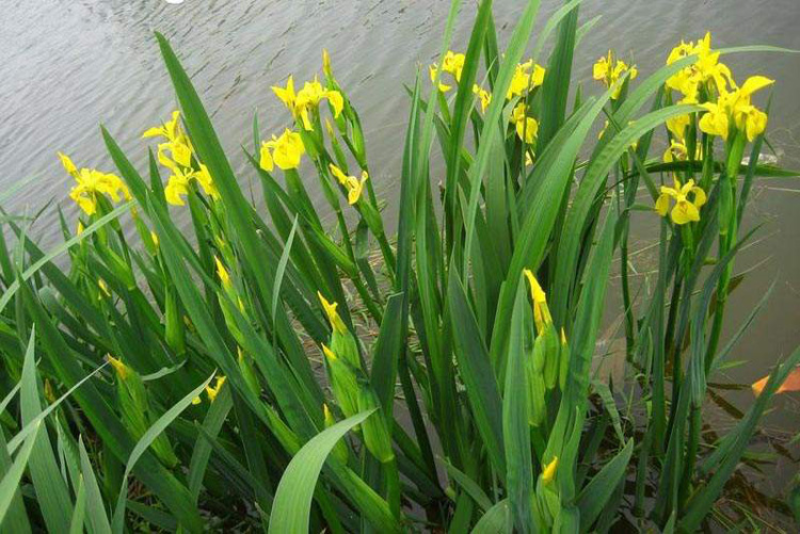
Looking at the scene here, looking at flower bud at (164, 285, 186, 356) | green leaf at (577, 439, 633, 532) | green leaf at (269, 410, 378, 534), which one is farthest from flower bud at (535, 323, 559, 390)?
flower bud at (164, 285, 186, 356)

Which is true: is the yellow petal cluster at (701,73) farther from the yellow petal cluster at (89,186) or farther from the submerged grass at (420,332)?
the yellow petal cluster at (89,186)

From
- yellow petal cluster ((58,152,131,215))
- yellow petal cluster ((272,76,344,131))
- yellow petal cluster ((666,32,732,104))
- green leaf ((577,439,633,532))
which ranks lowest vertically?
green leaf ((577,439,633,532))

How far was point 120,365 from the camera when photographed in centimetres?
94

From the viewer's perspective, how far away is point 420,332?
1.24 metres

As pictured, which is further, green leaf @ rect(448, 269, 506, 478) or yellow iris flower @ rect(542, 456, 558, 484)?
green leaf @ rect(448, 269, 506, 478)

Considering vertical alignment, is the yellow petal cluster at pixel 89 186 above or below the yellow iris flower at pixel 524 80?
above

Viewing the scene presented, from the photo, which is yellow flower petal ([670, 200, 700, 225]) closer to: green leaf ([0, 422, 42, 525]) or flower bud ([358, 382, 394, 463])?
flower bud ([358, 382, 394, 463])

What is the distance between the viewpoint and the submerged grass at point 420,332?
0.85 m

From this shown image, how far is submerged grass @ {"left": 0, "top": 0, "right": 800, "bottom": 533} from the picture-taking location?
85cm

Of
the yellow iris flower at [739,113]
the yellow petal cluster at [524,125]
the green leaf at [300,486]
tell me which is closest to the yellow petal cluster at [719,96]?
the yellow iris flower at [739,113]

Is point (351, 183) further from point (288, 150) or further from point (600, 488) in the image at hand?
point (600, 488)

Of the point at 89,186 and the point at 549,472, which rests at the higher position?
the point at 89,186

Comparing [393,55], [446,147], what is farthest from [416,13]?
[446,147]

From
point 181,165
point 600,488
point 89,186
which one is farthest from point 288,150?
point 600,488
